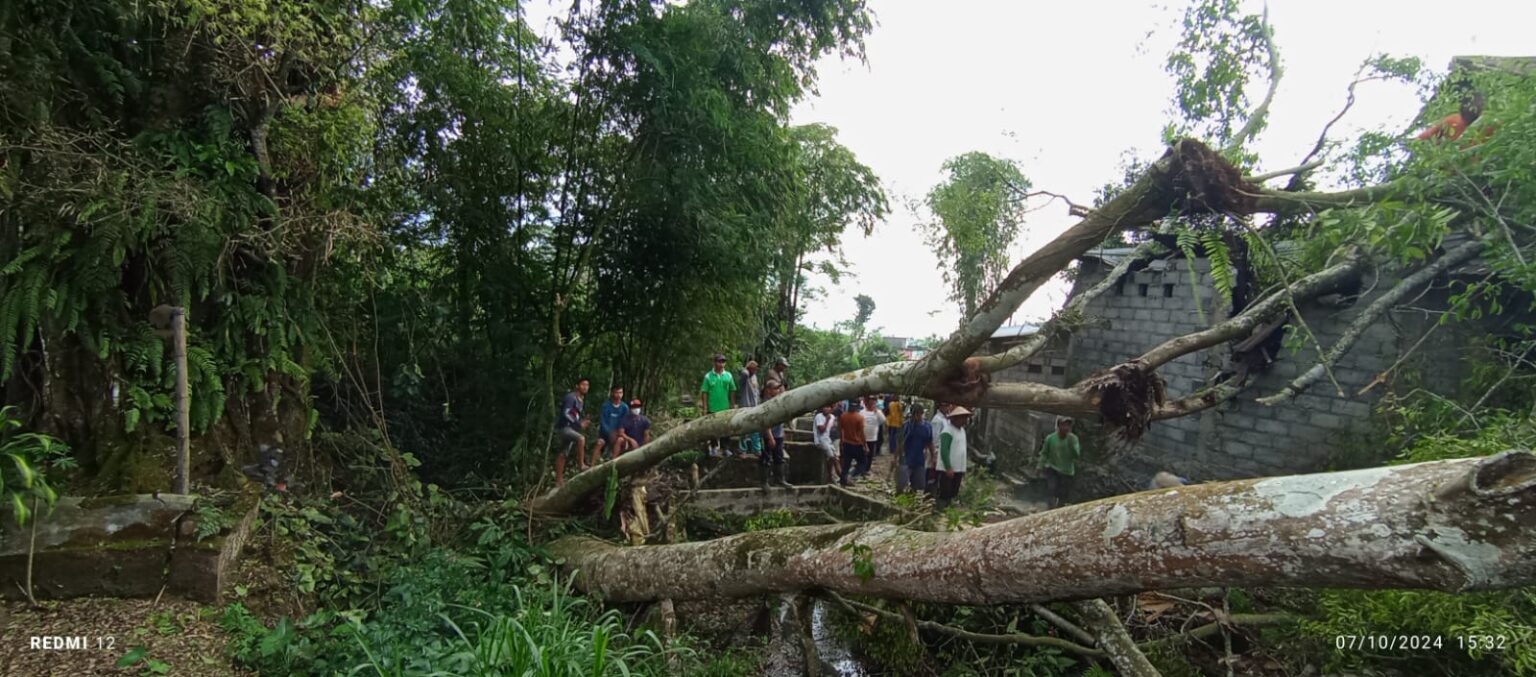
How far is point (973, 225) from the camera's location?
40.4 ft

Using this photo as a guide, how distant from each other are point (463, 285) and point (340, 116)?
2.28 meters

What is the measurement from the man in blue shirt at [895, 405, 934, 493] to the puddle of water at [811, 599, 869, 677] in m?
2.14

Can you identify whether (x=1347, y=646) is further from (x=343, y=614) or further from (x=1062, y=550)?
(x=343, y=614)

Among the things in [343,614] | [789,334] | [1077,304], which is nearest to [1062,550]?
[1077,304]

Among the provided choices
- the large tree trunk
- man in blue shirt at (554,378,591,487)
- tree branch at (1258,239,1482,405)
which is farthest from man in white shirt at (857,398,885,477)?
the large tree trunk

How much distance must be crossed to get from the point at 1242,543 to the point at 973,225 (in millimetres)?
10901

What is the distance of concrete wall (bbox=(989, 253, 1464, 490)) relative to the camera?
5.89 meters

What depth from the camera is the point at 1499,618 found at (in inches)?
116

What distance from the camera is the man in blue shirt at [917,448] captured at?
23.5ft

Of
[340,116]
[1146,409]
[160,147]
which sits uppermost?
[340,116]

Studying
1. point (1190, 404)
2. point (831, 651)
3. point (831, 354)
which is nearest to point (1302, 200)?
point (1190, 404)

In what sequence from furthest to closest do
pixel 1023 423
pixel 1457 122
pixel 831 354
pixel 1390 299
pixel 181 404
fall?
pixel 831 354
pixel 1023 423
pixel 1390 299
pixel 1457 122
pixel 181 404

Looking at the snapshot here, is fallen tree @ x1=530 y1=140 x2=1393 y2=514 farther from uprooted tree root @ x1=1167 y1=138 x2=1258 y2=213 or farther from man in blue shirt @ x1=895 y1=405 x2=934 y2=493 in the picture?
man in blue shirt @ x1=895 y1=405 x2=934 y2=493

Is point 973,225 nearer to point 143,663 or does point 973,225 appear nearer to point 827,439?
point 827,439
